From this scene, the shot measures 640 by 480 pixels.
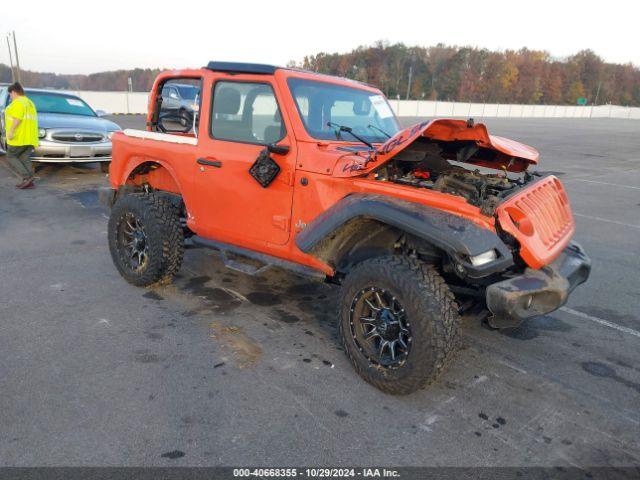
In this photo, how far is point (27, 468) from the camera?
230cm

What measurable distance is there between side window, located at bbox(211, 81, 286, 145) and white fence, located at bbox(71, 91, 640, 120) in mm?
18235

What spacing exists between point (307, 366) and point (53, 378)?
5.18 feet

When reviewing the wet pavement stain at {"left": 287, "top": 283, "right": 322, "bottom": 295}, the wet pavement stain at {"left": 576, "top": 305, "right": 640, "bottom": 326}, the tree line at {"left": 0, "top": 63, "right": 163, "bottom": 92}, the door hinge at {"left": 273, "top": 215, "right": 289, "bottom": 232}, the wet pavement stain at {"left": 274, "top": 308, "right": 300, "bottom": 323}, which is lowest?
the wet pavement stain at {"left": 576, "top": 305, "right": 640, "bottom": 326}

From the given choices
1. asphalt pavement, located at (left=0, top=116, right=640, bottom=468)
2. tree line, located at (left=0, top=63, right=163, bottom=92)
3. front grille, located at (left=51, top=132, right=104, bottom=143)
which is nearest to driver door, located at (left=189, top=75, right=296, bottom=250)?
asphalt pavement, located at (left=0, top=116, right=640, bottom=468)

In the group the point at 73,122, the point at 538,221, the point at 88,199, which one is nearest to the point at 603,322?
the point at 538,221

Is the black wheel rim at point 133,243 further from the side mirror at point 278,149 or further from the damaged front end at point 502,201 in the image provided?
the damaged front end at point 502,201

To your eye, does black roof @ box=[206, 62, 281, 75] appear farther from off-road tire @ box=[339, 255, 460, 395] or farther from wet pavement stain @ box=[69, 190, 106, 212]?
wet pavement stain @ box=[69, 190, 106, 212]

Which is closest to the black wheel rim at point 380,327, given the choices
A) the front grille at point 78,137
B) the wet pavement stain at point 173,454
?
the wet pavement stain at point 173,454

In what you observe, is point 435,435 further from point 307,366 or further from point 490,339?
point 490,339

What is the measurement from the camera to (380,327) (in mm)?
3072

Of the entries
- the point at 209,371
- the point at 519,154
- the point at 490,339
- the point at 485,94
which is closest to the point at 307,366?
the point at 209,371

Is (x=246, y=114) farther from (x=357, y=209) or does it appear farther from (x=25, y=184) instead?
(x=25, y=184)

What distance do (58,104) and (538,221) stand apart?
34.4 ft

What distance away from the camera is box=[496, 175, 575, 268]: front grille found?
2.95 meters
